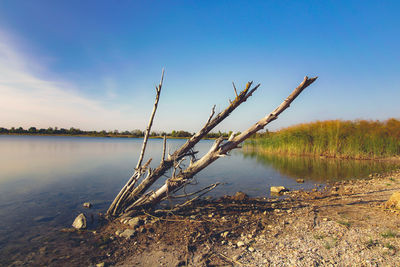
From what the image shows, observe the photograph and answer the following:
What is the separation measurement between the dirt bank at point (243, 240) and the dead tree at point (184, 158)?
53 centimetres

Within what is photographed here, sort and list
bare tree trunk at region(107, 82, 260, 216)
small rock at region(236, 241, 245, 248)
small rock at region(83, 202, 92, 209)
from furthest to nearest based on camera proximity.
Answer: small rock at region(83, 202, 92, 209)
bare tree trunk at region(107, 82, 260, 216)
small rock at region(236, 241, 245, 248)

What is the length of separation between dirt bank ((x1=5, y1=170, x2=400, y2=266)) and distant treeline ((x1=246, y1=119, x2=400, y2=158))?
1545 centimetres

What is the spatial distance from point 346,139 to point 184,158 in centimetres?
1927

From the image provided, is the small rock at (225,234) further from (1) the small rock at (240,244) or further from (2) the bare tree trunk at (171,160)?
(2) the bare tree trunk at (171,160)

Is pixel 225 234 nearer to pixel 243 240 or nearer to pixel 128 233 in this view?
pixel 243 240

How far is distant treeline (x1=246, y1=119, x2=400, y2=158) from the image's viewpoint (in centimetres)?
1767

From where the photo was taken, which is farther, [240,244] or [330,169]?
[330,169]

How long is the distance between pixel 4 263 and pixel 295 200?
7.08 metres

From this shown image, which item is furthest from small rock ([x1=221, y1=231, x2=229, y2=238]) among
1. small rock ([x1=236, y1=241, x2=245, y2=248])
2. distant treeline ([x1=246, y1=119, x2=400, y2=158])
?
distant treeline ([x1=246, y1=119, x2=400, y2=158])

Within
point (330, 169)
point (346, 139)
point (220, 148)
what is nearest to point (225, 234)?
point (220, 148)

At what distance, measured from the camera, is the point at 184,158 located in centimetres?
512

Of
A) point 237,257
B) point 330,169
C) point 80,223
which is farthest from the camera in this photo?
point 330,169

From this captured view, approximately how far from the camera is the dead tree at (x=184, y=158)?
14.6 feet

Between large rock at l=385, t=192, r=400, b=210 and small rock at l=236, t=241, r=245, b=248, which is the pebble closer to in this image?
small rock at l=236, t=241, r=245, b=248
